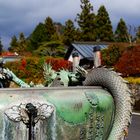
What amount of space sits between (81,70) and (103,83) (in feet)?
1.40

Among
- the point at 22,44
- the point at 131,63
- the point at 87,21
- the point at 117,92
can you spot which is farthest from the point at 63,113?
the point at 22,44

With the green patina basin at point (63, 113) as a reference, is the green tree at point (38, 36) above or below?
above

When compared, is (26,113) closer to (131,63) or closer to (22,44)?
(131,63)

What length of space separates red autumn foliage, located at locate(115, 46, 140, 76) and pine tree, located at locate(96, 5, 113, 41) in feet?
105

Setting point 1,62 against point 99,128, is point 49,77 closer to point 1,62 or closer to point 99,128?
point 1,62

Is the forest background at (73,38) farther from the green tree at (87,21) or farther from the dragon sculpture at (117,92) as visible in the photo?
the dragon sculpture at (117,92)

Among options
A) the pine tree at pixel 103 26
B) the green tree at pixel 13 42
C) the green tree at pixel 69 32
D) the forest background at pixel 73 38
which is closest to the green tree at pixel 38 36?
the forest background at pixel 73 38

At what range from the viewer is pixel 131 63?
27906mm

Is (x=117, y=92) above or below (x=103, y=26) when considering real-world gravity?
below

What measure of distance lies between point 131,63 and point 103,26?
33.3 meters

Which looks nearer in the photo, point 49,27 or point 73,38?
point 73,38

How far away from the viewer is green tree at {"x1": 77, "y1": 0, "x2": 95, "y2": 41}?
59.3 metres

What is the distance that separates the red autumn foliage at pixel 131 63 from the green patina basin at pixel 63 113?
2289 centimetres

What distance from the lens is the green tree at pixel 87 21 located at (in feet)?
195
